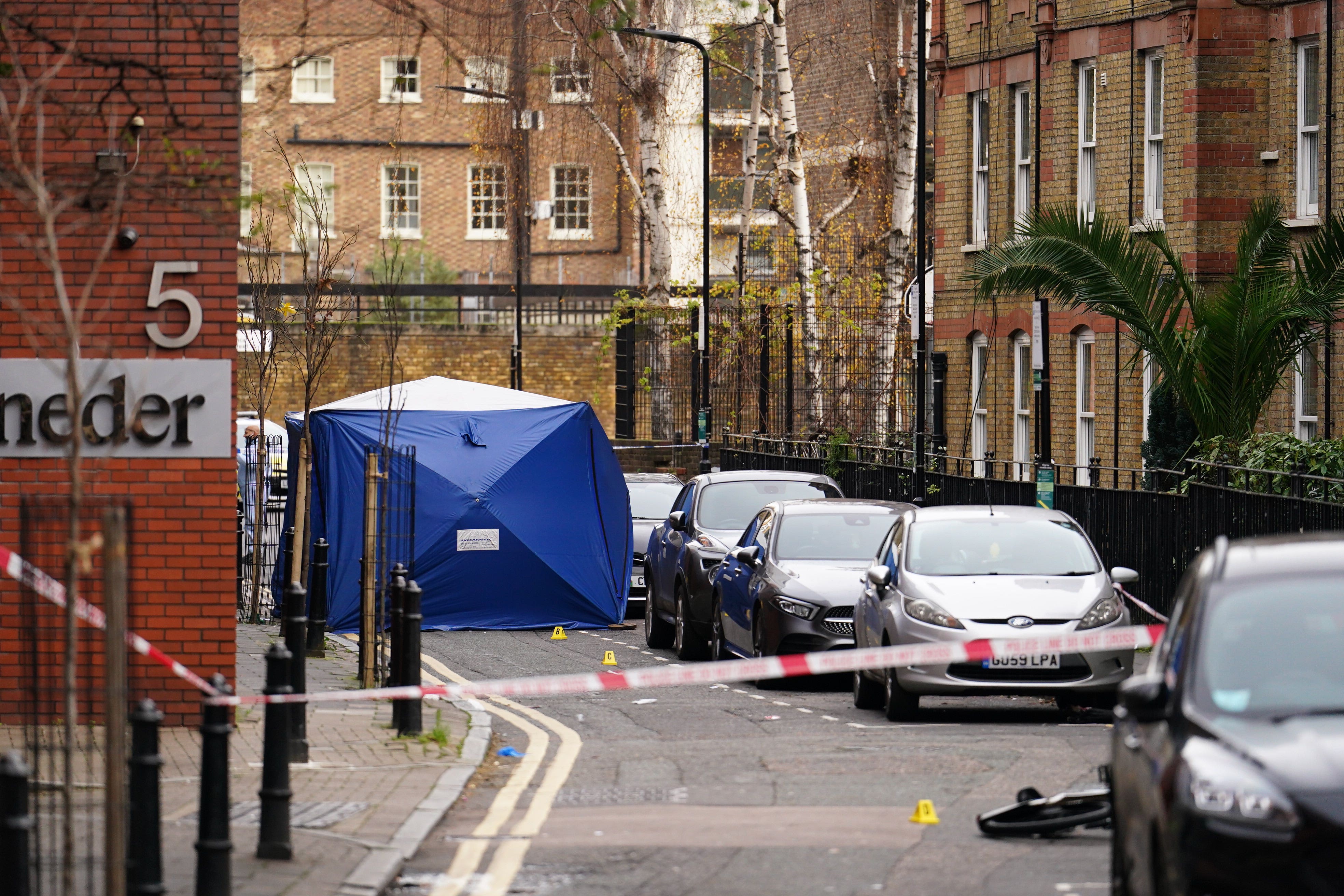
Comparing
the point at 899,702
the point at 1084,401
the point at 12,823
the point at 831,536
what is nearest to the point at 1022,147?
the point at 1084,401

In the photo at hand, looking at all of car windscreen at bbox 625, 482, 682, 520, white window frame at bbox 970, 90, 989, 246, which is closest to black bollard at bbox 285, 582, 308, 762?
car windscreen at bbox 625, 482, 682, 520

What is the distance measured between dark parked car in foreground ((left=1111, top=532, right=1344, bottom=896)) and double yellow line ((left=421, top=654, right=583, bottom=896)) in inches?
103

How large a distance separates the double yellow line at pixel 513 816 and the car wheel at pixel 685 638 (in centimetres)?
421

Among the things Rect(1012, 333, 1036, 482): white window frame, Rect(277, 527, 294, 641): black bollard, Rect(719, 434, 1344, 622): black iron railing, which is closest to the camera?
Rect(719, 434, 1344, 622): black iron railing

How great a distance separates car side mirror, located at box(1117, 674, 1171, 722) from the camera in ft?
21.9

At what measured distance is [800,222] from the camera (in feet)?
118

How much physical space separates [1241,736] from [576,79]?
3261 centimetres

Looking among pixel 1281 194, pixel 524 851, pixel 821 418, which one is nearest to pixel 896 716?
pixel 524 851

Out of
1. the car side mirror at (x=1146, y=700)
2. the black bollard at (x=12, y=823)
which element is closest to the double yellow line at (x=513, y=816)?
the black bollard at (x=12, y=823)

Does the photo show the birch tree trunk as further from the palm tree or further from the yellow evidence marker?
the yellow evidence marker

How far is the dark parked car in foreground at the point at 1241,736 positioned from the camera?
5.91 metres

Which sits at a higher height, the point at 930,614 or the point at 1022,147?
the point at 1022,147

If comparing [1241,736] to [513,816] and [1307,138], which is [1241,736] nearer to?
[513,816]

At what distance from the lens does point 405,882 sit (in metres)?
8.59
